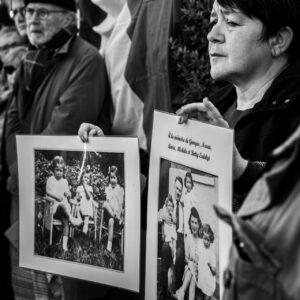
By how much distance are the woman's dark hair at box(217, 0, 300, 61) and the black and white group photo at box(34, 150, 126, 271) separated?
66 centimetres

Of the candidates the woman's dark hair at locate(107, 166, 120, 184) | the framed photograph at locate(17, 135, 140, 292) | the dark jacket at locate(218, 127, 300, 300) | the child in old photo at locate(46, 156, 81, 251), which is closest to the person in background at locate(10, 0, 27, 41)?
the framed photograph at locate(17, 135, 140, 292)

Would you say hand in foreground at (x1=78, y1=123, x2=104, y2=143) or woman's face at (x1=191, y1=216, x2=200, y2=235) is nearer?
woman's face at (x1=191, y1=216, x2=200, y2=235)

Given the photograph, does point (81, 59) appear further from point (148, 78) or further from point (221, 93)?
point (221, 93)

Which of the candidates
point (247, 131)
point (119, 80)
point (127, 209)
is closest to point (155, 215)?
point (127, 209)

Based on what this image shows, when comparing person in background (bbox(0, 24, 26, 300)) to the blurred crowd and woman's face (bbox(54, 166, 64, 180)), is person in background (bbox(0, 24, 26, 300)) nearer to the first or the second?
the blurred crowd

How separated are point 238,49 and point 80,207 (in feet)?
2.81

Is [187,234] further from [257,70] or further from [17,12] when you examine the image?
[17,12]

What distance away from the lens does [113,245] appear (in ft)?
8.14

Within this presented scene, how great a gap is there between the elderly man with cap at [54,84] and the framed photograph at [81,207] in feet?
2.30

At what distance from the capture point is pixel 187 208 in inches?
82.7

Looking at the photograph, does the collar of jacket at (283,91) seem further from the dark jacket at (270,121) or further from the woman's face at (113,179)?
the woman's face at (113,179)

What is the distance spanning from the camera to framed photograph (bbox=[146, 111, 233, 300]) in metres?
1.95

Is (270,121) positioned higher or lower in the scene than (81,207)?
higher

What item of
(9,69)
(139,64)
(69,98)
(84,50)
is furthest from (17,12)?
(139,64)
